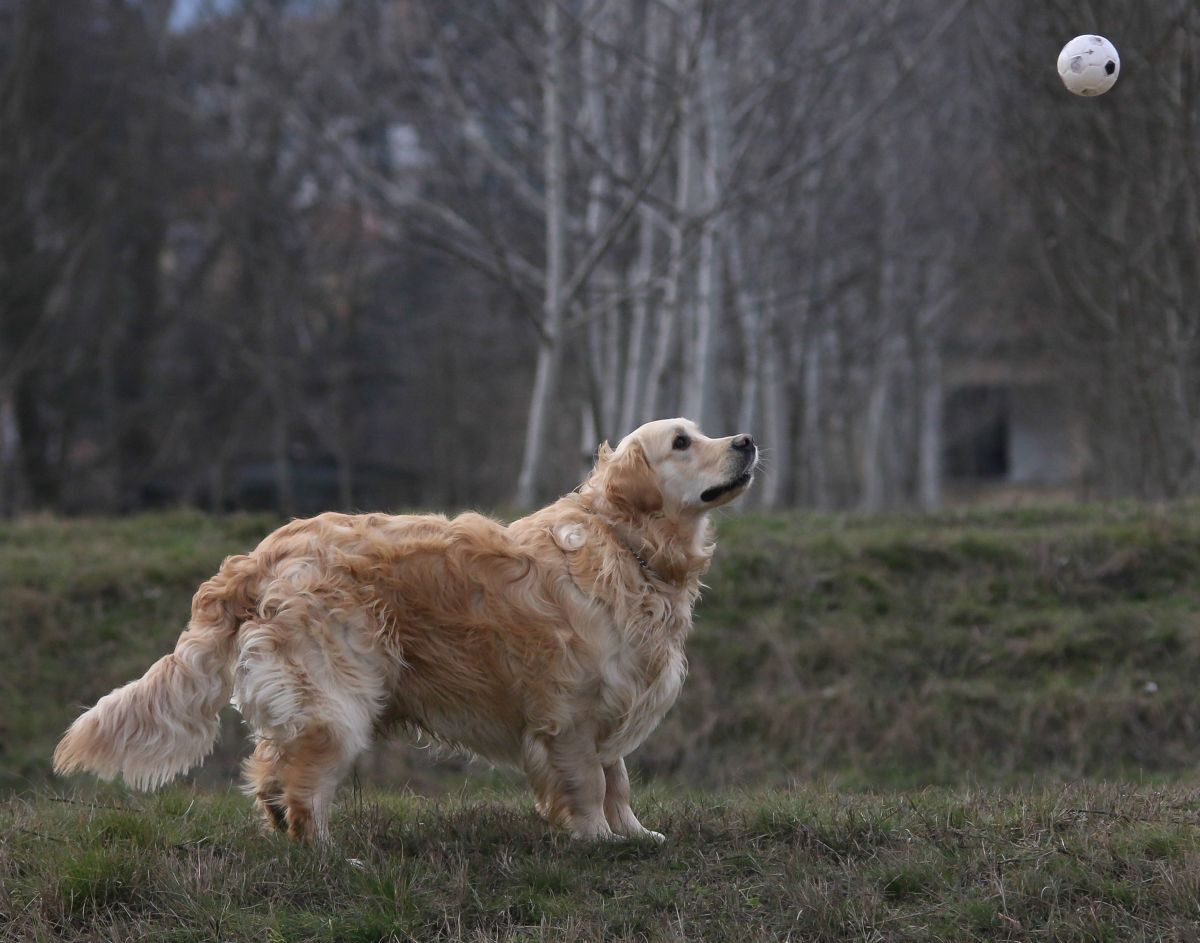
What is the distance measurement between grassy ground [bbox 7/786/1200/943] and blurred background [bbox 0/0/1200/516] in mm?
7497

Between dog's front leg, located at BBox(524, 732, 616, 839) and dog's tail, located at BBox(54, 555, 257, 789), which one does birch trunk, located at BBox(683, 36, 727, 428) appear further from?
dog's tail, located at BBox(54, 555, 257, 789)

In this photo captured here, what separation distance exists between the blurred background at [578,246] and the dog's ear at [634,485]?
6483 millimetres

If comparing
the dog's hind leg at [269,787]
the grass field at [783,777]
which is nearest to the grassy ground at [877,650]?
the grass field at [783,777]

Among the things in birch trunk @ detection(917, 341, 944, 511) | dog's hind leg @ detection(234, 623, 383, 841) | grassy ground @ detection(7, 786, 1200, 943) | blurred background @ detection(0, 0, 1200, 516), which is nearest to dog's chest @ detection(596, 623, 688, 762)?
grassy ground @ detection(7, 786, 1200, 943)

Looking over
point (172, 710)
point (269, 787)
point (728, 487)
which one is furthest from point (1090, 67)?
point (172, 710)

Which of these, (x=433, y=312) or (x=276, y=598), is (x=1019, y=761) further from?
→ (x=433, y=312)

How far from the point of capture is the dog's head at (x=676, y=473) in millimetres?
5461

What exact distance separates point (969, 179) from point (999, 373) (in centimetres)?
816

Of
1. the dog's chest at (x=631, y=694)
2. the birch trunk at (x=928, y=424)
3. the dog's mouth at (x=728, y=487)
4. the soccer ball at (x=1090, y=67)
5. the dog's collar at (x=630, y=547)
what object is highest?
the soccer ball at (x=1090, y=67)

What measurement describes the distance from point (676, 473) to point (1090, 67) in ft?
10.9

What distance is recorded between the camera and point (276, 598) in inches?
197

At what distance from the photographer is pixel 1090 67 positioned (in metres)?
7.00

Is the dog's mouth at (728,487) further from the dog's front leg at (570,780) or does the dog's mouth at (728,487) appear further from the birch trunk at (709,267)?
the birch trunk at (709,267)

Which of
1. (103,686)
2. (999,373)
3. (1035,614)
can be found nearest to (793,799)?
(1035,614)
